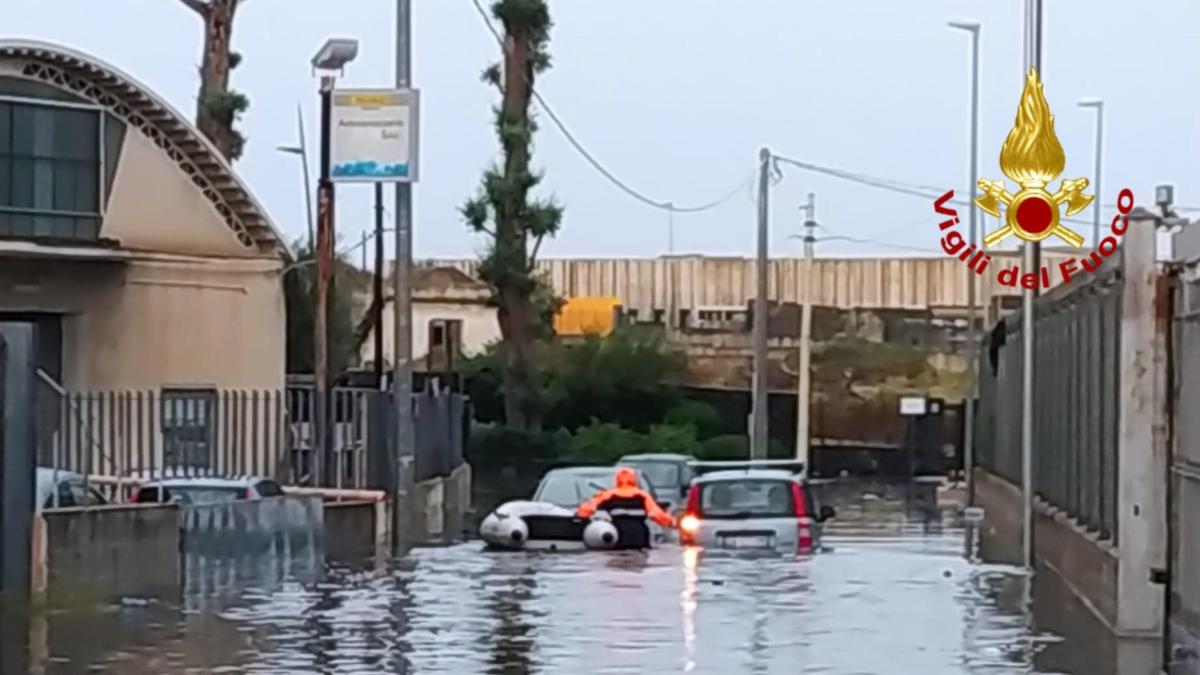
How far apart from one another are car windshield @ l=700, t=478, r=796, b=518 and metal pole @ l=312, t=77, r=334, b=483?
7.93 metres

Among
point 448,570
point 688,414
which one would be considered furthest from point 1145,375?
point 688,414

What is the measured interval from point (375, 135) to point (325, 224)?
11.7 feet

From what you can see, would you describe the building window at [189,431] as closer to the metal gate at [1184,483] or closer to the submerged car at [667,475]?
the submerged car at [667,475]

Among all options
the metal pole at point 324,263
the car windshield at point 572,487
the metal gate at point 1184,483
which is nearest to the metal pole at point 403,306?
the metal pole at point 324,263

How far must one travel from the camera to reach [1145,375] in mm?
18500

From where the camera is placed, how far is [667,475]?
40.4 m

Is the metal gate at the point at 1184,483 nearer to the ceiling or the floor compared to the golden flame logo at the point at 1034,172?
nearer to the floor

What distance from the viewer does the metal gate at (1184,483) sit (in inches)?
633

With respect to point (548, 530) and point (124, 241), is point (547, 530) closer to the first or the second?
point (548, 530)

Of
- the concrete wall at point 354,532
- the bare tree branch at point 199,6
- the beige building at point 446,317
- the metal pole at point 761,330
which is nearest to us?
the concrete wall at point 354,532

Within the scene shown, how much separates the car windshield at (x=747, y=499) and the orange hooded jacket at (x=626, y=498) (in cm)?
293

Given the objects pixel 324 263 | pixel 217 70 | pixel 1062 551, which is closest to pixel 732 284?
pixel 217 70

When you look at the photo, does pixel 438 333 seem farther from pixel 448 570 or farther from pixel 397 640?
pixel 397 640

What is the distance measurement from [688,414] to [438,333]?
11.7 meters
